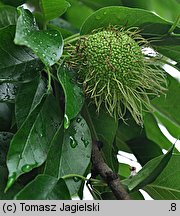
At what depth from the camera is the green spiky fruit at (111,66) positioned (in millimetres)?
947

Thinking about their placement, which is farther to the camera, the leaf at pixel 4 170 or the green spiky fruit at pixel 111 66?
the green spiky fruit at pixel 111 66

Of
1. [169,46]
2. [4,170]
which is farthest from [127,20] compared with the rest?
[4,170]

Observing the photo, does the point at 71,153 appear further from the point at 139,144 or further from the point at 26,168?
the point at 139,144

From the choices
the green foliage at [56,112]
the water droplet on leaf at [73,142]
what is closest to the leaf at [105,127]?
the green foliage at [56,112]

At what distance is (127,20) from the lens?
3.26ft

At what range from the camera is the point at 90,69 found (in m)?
0.95

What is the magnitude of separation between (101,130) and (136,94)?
9 centimetres

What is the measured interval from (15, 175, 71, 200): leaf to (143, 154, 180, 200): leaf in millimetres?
211

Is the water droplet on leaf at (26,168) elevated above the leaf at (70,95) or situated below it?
below

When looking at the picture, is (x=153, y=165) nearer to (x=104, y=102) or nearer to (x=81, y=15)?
(x=104, y=102)

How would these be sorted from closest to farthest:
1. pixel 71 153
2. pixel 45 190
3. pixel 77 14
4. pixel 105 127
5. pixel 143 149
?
pixel 45 190, pixel 71 153, pixel 105 127, pixel 143 149, pixel 77 14

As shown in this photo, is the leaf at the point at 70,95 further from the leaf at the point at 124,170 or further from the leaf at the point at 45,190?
the leaf at the point at 124,170

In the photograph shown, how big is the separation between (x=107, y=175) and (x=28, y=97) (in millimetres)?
176

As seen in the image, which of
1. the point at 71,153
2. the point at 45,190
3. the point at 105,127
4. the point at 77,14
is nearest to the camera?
the point at 45,190
